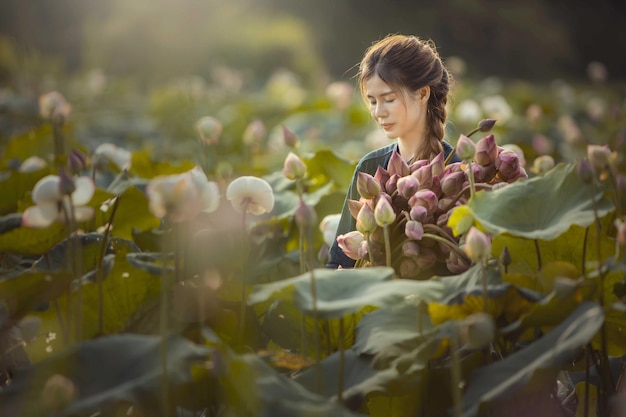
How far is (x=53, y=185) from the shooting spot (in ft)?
2.47

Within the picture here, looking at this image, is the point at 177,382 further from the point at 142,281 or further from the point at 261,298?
the point at 142,281

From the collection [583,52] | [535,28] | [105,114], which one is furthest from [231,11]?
[105,114]

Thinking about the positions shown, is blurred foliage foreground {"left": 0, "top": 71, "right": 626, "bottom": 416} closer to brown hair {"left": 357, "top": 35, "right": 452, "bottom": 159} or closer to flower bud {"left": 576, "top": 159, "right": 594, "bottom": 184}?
flower bud {"left": 576, "top": 159, "right": 594, "bottom": 184}

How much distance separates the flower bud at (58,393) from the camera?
536 millimetres

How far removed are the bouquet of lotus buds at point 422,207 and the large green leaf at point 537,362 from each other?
176mm

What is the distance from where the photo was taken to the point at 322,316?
623 mm

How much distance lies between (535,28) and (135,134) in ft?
A: 32.4

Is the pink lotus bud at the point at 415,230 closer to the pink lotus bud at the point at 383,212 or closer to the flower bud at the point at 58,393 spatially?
the pink lotus bud at the point at 383,212

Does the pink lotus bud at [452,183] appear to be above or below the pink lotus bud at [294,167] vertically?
below

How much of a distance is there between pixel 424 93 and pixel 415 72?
36 mm

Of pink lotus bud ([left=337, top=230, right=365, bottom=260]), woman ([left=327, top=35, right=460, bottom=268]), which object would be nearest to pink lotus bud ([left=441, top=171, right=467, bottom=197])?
pink lotus bud ([left=337, top=230, right=365, bottom=260])

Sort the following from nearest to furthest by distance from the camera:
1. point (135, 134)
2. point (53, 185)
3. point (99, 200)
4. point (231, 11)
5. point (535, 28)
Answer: point (53, 185) < point (99, 200) < point (135, 134) < point (231, 11) < point (535, 28)

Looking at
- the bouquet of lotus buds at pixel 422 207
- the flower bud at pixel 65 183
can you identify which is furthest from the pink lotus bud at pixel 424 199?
the flower bud at pixel 65 183

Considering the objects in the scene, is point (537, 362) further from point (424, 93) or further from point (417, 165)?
point (424, 93)
